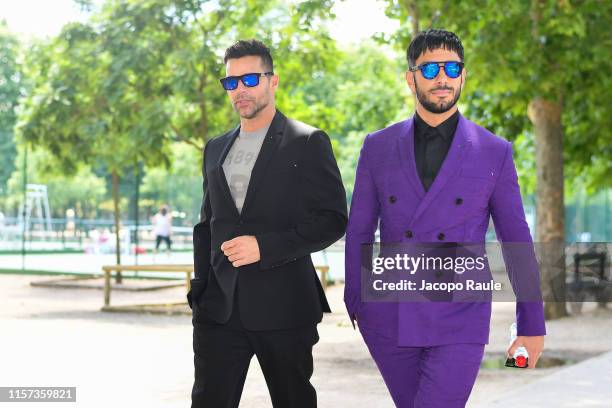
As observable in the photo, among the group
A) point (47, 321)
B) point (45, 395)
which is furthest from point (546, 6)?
point (45, 395)

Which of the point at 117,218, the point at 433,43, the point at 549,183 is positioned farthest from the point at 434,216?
the point at 117,218

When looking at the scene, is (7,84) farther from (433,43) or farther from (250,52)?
(433,43)

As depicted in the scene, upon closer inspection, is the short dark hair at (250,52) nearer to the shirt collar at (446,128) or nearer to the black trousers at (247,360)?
the shirt collar at (446,128)

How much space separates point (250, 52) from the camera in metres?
4.90

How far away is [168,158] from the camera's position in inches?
895

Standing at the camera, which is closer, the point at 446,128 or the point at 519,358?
the point at 519,358

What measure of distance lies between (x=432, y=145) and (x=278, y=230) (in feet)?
2.44

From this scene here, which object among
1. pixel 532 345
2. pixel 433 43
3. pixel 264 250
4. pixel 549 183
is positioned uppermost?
pixel 433 43

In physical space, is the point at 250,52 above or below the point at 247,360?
above

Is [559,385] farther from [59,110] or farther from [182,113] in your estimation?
[59,110]

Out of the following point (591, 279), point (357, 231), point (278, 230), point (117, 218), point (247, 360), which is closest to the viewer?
point (357, 231)

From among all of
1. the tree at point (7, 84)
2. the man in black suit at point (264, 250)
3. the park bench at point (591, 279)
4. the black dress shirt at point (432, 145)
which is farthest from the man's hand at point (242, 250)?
the tree at point (7, 84)

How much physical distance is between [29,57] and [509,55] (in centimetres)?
1048

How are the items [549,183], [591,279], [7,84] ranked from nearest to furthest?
[549,183]
[591,279]
[7,84]
